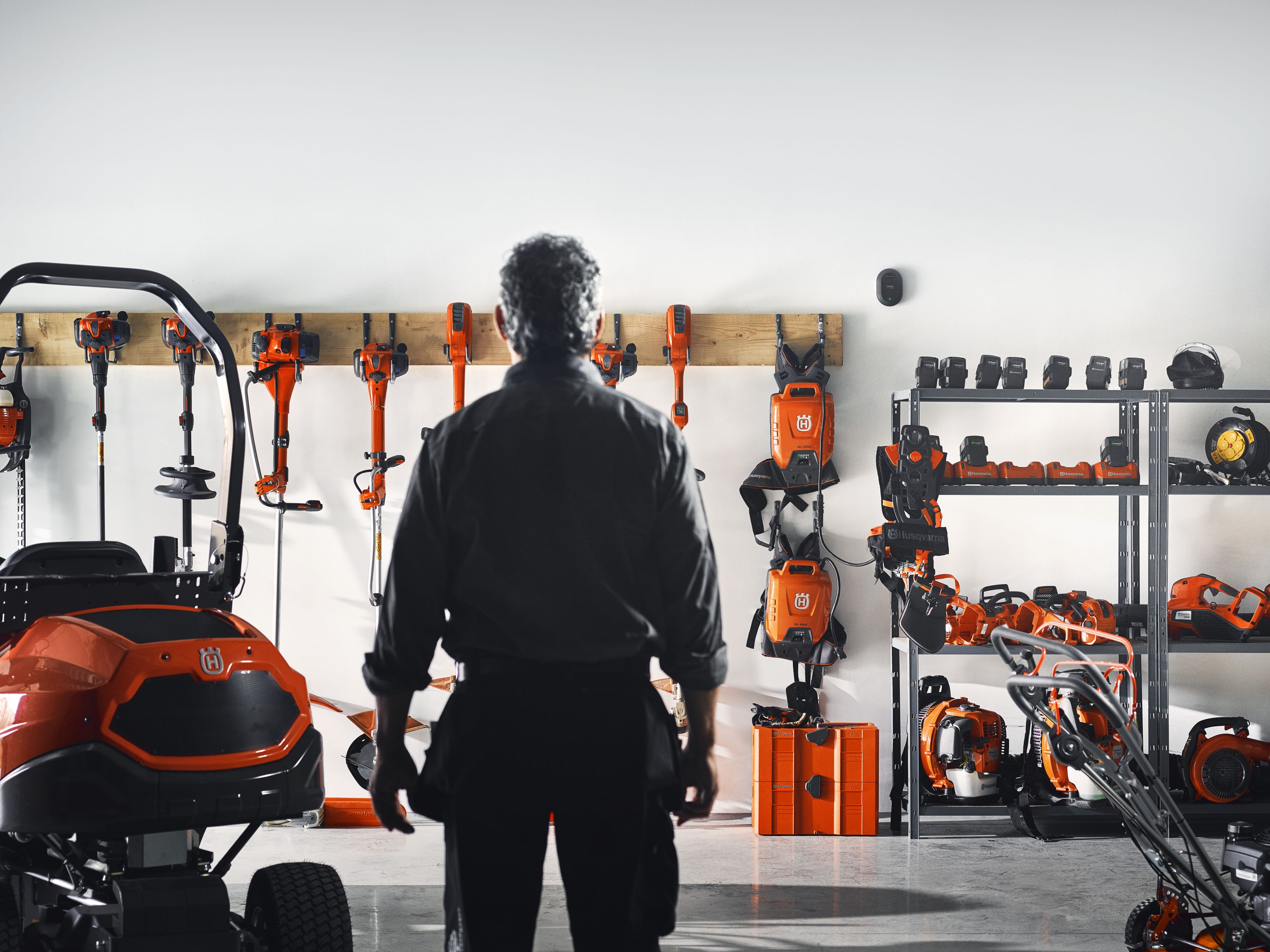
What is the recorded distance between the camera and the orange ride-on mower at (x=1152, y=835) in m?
2.70

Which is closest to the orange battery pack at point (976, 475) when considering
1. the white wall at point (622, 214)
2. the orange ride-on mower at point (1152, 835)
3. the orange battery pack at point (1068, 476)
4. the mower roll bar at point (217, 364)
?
the orange battery pack at point (1068, 476)

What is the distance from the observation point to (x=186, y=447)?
17.2 ft

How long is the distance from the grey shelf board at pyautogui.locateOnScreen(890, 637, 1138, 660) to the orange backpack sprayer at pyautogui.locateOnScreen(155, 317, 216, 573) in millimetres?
3150

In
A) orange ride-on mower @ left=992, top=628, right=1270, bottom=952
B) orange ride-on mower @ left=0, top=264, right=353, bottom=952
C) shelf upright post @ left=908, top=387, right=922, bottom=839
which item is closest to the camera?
orange ride-on mower @ left=0, top=264, right=353, bottom=952

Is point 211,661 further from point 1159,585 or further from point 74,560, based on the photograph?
point 1159,585

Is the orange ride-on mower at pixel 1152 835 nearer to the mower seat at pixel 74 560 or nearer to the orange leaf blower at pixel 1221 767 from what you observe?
the orange leaf blower at pixel 1221 767

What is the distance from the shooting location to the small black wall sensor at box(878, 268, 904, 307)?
5.66 meters

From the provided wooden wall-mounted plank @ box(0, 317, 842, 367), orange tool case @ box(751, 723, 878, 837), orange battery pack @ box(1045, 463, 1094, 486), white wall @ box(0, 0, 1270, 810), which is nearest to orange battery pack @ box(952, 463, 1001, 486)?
orange battery pack @ box(1045, 463, 1094, 486)

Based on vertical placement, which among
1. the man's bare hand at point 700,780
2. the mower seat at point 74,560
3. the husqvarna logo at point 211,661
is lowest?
the man's bare hand at point 700,780

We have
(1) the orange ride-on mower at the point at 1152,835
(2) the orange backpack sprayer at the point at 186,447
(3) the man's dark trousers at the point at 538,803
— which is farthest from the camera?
(2) the orange backpack sprayer at the point at 186,447

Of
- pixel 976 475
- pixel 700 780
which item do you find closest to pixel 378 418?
pixel 976 475

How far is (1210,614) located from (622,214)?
350 cm

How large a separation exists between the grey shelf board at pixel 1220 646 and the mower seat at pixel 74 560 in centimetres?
451

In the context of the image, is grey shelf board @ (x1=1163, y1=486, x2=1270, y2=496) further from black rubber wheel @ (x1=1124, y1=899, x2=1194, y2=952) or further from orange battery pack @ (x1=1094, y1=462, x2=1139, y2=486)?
black rubber wheel @ (x1=1124, y1=899, x2=1194, y2=952)
